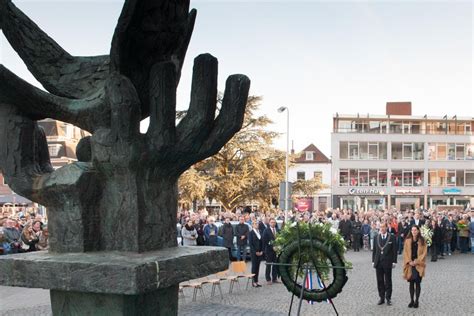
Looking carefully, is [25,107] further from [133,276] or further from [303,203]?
[303,203]

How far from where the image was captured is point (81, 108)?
468 centimetres

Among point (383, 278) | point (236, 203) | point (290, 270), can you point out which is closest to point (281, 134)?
point (236, 203)

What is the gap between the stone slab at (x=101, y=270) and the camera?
156 inches

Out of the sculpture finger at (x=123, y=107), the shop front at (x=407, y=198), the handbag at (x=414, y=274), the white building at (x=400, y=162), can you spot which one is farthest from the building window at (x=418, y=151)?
the sculpture finger at (x=123, y=107)

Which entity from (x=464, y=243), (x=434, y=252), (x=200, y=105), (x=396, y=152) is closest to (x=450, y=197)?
(x=396, y=152)

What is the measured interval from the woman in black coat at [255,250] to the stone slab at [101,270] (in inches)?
485

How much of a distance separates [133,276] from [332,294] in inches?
258

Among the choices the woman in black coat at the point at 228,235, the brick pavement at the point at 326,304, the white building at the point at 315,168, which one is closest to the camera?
the brick pavement at the point at 326,304

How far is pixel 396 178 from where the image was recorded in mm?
62781

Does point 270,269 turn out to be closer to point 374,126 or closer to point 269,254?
point 269,254

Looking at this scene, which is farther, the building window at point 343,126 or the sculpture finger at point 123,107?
the building window at point 343,126

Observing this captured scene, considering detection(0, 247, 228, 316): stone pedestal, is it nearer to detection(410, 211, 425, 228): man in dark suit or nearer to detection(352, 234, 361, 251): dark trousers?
detection(410, 211, 425, 228): man in dark suit

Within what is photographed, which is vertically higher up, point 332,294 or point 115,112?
point 115,112

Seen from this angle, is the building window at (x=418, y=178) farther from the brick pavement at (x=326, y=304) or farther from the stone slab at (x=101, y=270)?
the stone slab at (x=101, y=270)
